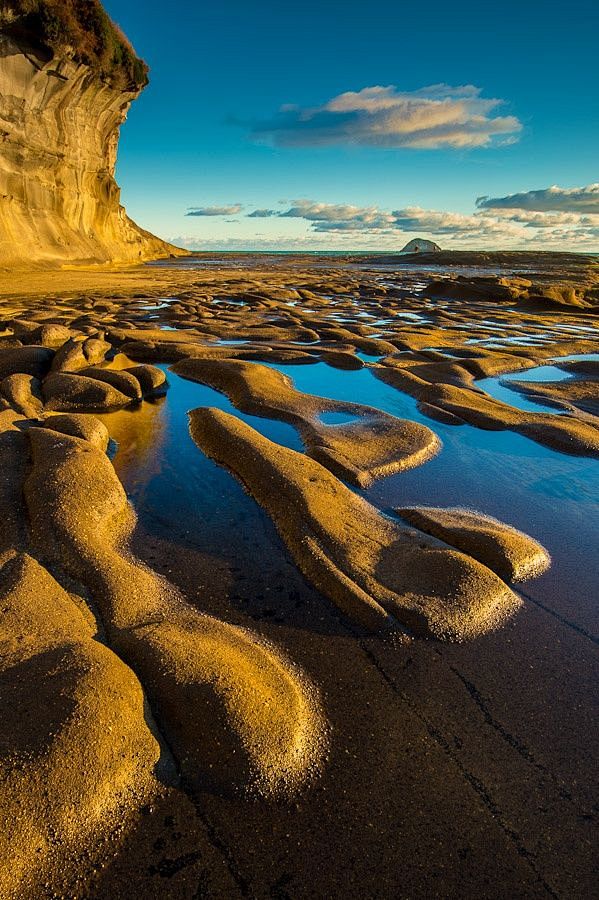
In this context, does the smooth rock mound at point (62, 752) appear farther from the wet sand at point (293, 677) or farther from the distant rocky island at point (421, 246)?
the distant rocky island at point (421, 246)

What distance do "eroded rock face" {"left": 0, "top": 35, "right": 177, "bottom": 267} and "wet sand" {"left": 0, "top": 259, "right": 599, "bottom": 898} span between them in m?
27.9

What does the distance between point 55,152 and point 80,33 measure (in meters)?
6.20

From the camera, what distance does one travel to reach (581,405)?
23.9 feet

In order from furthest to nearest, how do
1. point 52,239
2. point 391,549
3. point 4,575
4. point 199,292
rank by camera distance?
point 52,239, point 199,292, point 391,549, point 4,575

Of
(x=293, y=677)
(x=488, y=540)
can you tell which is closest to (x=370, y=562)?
(x=488, y=540)

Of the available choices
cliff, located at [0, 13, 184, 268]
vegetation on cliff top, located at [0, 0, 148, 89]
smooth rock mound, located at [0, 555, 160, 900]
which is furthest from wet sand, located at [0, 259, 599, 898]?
cliff, located at [0, 13, 184, 268]

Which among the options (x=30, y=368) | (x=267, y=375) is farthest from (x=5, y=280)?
→ (x=267, y=375)

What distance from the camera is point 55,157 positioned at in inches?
1208

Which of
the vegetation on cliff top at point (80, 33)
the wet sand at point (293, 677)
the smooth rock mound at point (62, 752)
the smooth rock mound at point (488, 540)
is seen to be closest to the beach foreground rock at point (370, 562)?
the wet sand at point (293, 677)

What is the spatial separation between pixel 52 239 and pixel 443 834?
37.1 meters

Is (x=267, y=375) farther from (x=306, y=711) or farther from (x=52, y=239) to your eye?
(x=52, y=239)

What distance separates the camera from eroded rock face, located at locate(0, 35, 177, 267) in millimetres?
26141

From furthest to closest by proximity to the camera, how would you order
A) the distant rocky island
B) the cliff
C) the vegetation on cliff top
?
the distant rocky island
the cliff
the vegetation on cliff top

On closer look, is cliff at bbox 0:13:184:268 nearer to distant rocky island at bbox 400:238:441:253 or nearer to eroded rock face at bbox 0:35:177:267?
eroded rock face at bbox 0:35:177:267
